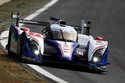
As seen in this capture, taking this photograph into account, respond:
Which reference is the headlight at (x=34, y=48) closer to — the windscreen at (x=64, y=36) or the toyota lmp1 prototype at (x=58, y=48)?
the toyota lmp1 prototype at (x=58, y=48)

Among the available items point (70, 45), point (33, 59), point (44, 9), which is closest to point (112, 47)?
point (70, 45)

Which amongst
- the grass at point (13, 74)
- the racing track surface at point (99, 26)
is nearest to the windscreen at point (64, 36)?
the racing track surface at point (99, 26)

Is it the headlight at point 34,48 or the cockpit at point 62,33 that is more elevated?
the cockpit at point 62,33

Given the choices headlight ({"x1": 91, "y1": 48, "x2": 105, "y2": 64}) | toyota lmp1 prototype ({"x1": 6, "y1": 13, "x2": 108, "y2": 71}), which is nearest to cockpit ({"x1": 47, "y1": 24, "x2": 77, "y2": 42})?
toyota lmp1 prototype ({"x1": 6, "y1": 13, "x2": 108, "y2": 71})

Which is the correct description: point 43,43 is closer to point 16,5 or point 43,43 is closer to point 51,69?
point 51,69

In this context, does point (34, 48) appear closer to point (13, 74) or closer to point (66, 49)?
point (66, 49)

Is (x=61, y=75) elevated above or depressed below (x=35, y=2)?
below

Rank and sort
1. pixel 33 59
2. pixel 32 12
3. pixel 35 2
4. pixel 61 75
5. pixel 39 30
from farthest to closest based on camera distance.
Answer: pixel 35 2 < pixel 32 12 < pixel 39 30 < pixel 33 59 < pixel 61 75

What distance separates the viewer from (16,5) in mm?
32250

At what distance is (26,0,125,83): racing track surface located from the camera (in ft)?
41.4

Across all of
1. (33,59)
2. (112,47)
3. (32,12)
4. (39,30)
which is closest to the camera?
(33,59)

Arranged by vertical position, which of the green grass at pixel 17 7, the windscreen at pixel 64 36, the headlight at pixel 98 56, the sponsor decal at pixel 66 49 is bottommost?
the headlight at pixel 98 56

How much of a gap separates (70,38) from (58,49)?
1.56m

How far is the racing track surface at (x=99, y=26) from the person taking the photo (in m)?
12.6
